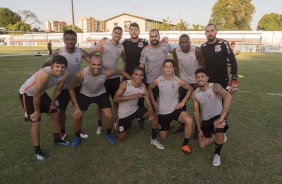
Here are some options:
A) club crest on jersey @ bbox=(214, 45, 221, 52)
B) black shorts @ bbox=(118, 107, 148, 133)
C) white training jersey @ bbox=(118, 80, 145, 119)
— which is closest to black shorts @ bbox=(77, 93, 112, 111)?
white training jersey @ bbox=(118, 80, 145, 119)

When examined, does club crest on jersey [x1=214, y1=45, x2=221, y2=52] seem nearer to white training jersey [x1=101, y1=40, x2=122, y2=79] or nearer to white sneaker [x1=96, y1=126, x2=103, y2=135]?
white training jersey [x1=101, y1=40, x2=122, y2=79]

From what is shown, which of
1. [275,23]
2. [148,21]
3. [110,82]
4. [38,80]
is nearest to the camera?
[38,80]

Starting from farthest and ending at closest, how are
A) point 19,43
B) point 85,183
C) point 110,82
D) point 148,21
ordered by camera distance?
point 148,21 < point 19,43 < point 110,82 < point 85,183

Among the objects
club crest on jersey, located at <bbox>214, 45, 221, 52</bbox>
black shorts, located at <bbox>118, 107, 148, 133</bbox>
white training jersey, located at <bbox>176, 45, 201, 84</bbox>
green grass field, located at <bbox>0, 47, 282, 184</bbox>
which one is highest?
club crest on jersey, located at <bbox>214, 45, 221, 52</bbox>

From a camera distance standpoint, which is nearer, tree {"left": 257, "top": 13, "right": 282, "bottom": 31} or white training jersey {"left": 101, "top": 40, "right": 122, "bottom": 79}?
→ white training jersey {"left": 101, "top": 40, "right": 122, "bottom": 79}

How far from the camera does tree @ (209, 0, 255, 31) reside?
74500 mm

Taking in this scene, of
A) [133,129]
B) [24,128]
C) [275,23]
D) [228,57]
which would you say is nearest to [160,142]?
[133,129]

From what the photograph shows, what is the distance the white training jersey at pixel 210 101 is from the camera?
191 inches

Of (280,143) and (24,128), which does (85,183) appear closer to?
(24,128)

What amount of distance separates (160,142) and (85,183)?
2058 millimetres

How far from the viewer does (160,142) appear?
5395 mm

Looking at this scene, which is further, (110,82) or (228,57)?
(110,82)

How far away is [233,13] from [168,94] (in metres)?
79.6

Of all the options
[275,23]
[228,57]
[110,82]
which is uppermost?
[275,23]
